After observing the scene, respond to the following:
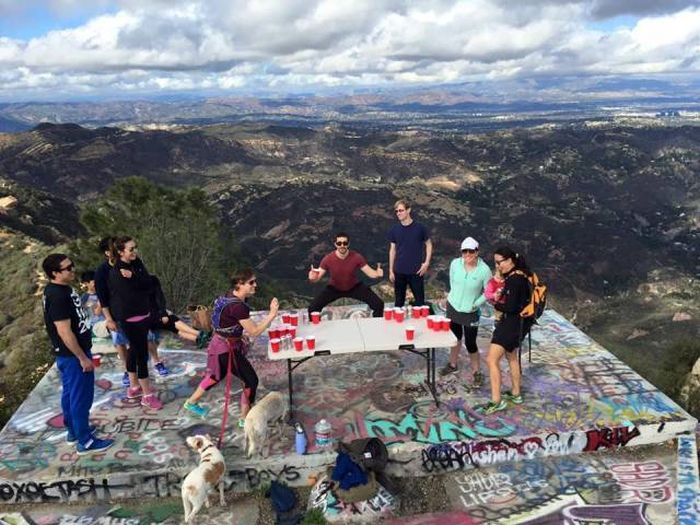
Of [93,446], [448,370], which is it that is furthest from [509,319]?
[93,446]

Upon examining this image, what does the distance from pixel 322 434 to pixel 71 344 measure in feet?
9.83

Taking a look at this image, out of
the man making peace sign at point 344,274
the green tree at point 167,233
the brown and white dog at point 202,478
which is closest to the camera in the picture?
the brown and white dog at point 202,478

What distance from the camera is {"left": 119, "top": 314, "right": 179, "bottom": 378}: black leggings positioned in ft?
22.4

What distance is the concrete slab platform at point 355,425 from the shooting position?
6125 millimetres

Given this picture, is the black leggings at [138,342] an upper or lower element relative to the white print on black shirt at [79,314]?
lower

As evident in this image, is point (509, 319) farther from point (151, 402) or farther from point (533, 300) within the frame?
point (151, 402)

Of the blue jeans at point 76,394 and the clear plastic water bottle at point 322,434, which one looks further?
the clear plastic water bottle at point 322,434

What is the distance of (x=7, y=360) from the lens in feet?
57.5

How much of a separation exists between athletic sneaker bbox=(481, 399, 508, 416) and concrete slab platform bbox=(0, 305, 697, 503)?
114mm

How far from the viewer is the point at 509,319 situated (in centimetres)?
655

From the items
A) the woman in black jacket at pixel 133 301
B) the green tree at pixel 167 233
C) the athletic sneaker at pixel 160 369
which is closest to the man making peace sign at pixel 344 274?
the woman in black jacket at pixel 133 301

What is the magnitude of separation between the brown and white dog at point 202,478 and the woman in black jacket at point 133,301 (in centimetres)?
184

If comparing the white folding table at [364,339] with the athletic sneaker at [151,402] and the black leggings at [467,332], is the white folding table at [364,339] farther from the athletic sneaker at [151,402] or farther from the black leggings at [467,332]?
the athletic sneaker at [151,402]

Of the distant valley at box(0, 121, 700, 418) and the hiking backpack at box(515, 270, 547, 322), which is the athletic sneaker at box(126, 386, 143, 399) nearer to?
the hiking backpack at box(515, 270, 547, 322)
